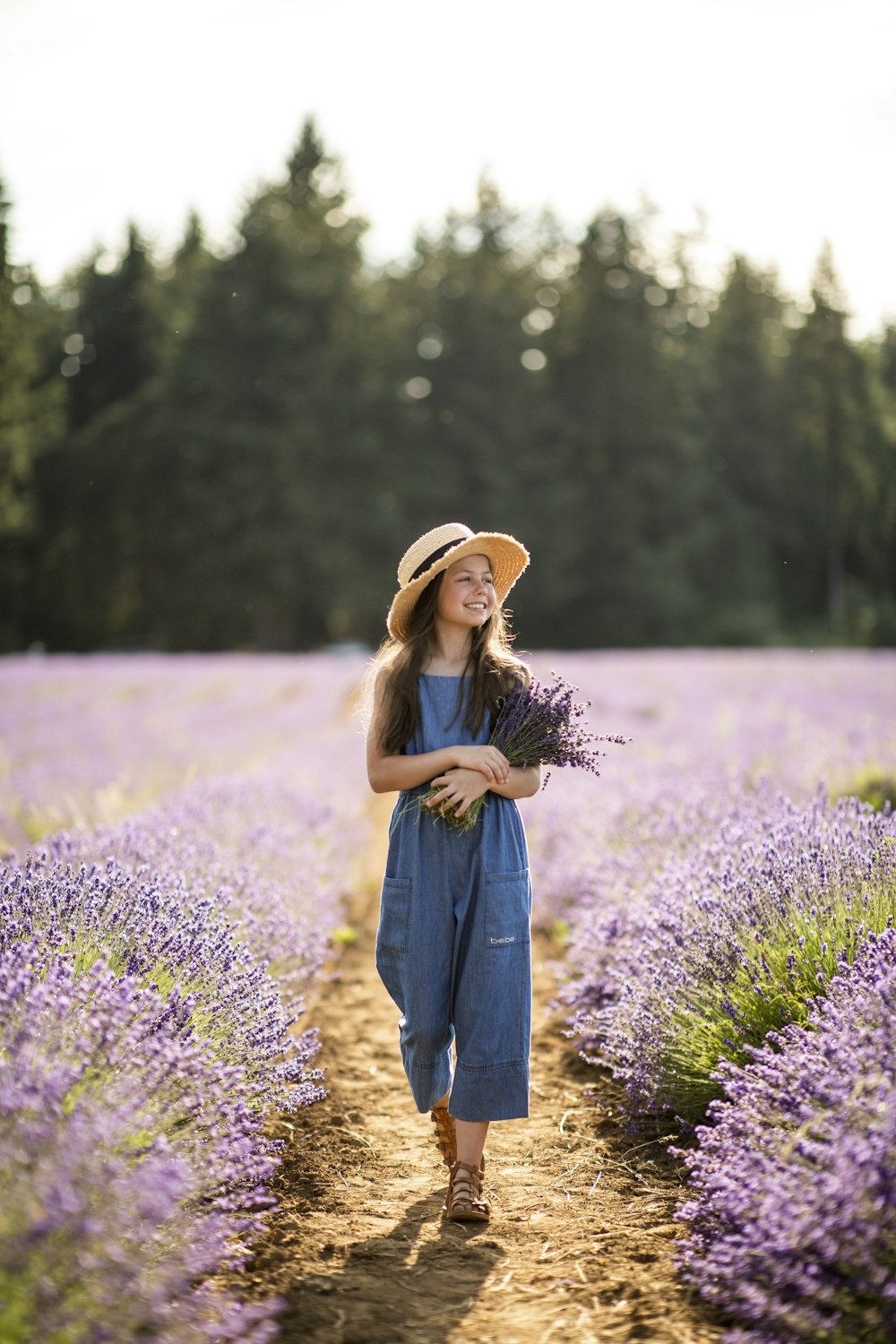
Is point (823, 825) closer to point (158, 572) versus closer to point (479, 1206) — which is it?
point (479, 1206)

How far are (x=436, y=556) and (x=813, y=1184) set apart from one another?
1762 millimetres

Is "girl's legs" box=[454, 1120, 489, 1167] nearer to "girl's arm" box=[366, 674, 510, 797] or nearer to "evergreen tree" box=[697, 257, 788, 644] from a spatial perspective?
"girl's arm" box=[366, 674, 510, 797]

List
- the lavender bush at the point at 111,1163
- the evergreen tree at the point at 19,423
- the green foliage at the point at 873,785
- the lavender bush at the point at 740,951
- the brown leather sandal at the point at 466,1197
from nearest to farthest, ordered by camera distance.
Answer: the lavender bush at the point at 111,1163 → the brown leather sandal at the point at 466,1197 → the lavender bush at the point at 740,951 → the green foliage at the point at 873,785 → the evergreen tree at the point at 19,423

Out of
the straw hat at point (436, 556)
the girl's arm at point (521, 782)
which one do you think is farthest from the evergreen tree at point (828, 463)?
the girl's arm at point (521, 782)

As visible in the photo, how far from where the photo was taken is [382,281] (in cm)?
3622

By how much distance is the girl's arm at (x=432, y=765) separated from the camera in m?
2.79

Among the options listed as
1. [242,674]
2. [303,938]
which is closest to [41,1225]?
[303,938]

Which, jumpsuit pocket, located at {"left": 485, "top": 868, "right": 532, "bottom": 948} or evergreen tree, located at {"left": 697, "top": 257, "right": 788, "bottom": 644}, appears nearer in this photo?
jumpsuit pocket, located at {"left": 485, "top": 868, "right": 532, "bottom": 948}

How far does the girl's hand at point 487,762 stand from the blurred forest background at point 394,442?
26.2 m

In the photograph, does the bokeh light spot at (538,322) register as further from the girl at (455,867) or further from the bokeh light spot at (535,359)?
the girl at (455,867)

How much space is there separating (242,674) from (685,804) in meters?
10.5

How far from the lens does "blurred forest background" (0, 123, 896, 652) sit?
102 ft

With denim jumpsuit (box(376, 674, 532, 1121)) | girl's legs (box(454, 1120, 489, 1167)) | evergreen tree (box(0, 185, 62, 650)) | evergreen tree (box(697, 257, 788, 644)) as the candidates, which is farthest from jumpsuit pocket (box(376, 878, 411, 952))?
evergreen tree (box(697, 257, 788, 644))

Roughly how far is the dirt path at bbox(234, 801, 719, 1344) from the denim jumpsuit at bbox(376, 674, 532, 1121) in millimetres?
280
